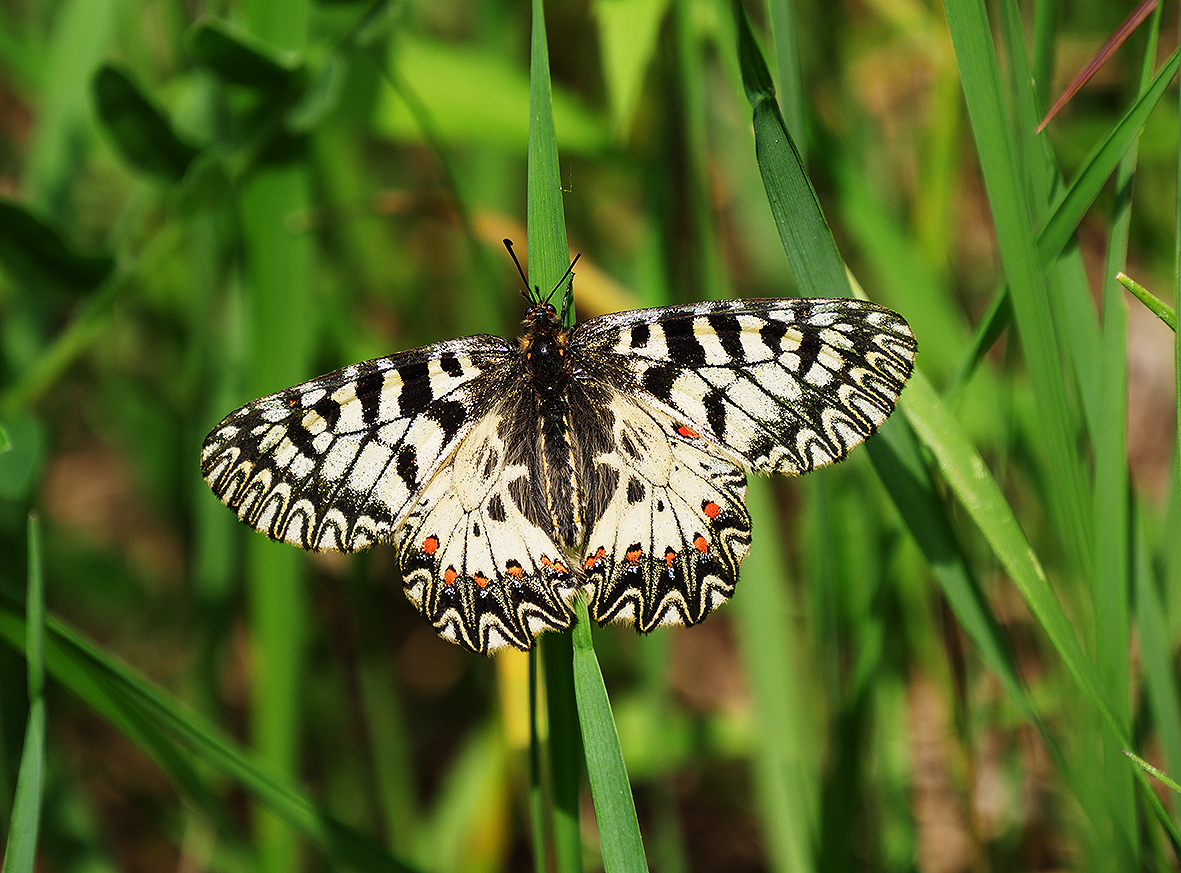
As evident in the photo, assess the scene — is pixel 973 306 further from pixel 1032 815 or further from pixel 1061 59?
pixel 1032 815

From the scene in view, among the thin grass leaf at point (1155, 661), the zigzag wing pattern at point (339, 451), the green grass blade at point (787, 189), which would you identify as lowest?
the thin grass leaf at point (1155, 661)

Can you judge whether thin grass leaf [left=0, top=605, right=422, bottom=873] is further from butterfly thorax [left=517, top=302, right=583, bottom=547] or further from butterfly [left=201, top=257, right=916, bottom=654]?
butterfly thorax [left=517, top=302, right=583, bottom=547]

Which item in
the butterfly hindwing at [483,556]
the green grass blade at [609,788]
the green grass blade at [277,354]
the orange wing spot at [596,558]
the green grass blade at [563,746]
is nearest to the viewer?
the green grass blade at [609,788]

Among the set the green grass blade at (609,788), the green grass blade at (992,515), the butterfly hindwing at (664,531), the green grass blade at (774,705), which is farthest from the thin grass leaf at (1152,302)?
the green grass blade at (774,705)

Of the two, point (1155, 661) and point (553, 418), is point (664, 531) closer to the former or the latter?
point (553, 418)

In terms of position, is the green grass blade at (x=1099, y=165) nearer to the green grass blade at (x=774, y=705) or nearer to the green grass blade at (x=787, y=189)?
the green grass blade at (x=787, y=189)

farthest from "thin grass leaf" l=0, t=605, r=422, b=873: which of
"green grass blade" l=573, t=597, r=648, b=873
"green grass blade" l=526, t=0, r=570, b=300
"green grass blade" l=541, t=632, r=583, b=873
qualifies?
"green grass blade" l=526, t=0, r=570, b=300

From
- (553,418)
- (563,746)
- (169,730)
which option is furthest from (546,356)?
(169,730)
